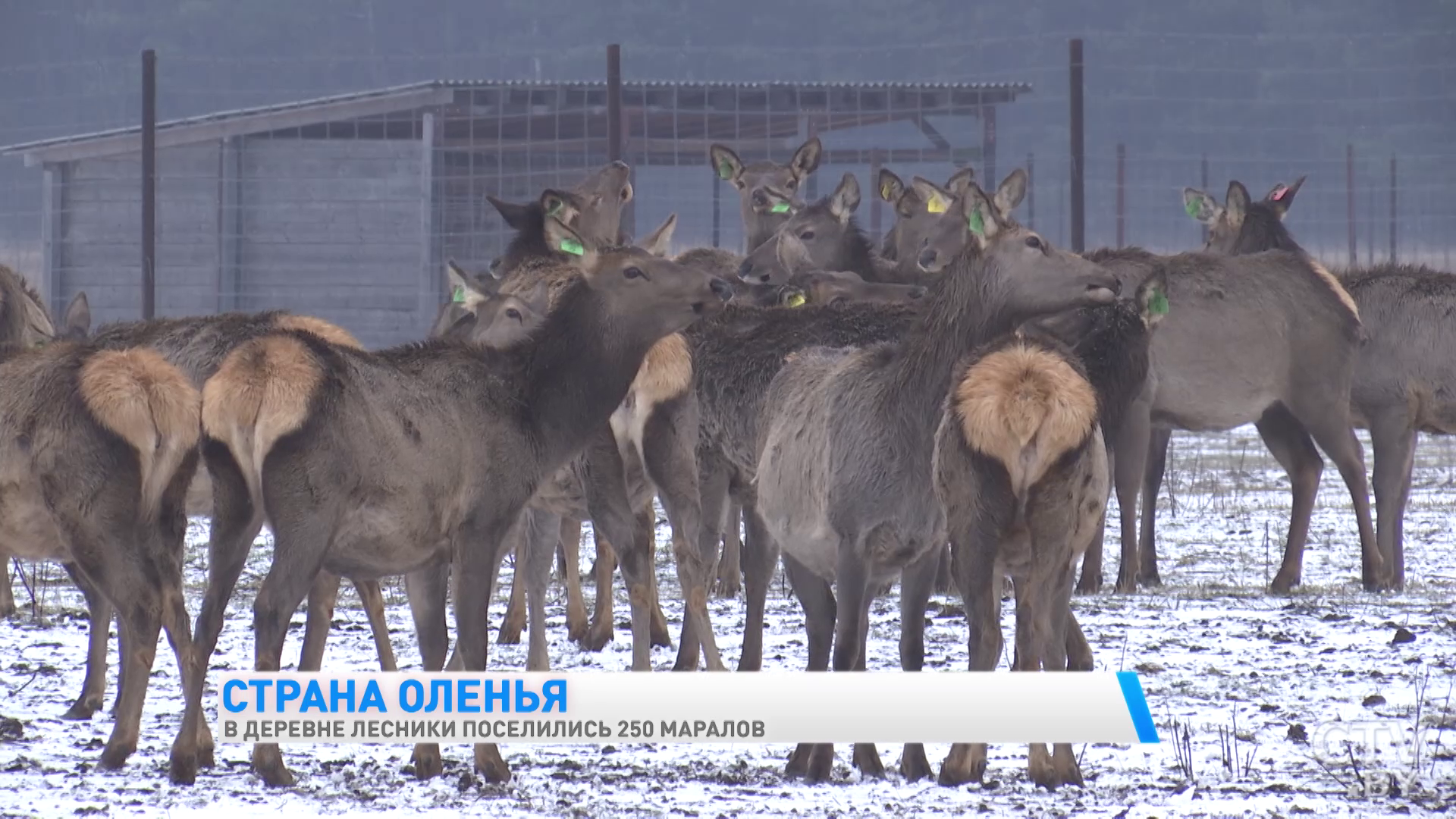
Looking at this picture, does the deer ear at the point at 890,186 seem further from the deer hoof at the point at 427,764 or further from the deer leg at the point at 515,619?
the deer hoof at the point at 427,764

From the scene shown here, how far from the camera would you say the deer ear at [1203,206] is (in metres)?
14.2

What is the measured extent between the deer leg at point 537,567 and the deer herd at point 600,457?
0.05 feet

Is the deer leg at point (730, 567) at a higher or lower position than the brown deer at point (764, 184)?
lower

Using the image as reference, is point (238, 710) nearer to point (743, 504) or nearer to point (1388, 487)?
point (743, 504)

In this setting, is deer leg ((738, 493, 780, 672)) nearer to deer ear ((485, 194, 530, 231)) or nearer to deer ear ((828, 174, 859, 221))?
deer ear ((485, 194, 530, 231))

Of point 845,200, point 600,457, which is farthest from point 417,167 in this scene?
point 600,457

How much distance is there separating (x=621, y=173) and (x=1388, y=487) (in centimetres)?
489

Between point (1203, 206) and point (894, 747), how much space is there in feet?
25.8

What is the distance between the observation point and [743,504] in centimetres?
974

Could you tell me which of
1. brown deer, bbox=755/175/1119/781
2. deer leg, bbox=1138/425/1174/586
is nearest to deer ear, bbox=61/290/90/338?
brown deer, bbox=755/175/1119/781

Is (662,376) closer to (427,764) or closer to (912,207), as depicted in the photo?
(427,764)

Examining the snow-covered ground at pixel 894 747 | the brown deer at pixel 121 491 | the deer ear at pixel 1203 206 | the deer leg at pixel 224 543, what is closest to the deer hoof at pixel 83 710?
the snow-covered ground at pixel 894 747

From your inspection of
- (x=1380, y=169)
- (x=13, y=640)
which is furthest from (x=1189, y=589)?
(x=1380, y=169)

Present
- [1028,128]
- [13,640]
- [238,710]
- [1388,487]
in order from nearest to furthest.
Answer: [238,710], [13,640], [1388,487], [1028,128]
